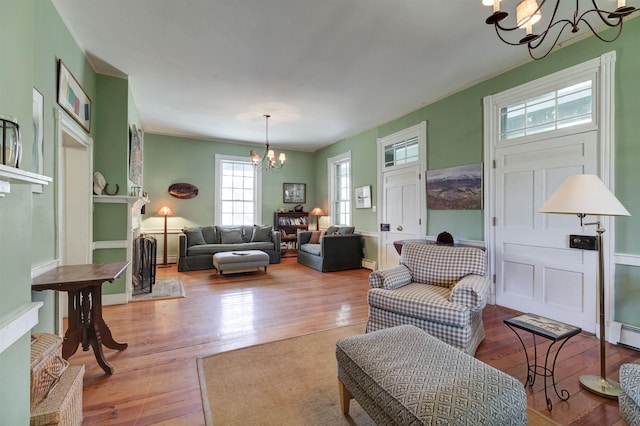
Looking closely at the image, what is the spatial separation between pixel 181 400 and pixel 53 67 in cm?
281

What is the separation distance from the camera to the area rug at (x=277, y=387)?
5.39 ft

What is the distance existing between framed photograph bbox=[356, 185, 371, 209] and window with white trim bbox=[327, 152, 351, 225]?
1.62 feet

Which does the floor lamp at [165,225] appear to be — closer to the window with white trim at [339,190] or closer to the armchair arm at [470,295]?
the window with white trim at [339,190]

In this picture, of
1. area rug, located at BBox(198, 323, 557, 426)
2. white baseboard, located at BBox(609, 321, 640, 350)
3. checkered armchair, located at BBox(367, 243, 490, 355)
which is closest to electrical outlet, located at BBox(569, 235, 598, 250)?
white baseboard, located at BBox(609, 321, 640, 350)

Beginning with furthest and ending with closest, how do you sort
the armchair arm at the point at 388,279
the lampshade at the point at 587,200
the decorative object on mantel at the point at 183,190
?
1. the decorative object on mantel at the point at 183,190
2. the armchair arm at the point at 388,279
3. the lampshade at the point at 587,200

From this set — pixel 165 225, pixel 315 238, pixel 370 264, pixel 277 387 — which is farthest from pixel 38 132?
pixel 315 238

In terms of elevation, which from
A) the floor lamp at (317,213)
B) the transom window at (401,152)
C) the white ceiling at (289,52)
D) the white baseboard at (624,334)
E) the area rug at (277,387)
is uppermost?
the white ceiling at (289,52)

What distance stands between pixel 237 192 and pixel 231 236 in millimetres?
1315

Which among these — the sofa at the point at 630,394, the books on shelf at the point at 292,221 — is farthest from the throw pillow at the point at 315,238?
the sofa at the point at 630,394

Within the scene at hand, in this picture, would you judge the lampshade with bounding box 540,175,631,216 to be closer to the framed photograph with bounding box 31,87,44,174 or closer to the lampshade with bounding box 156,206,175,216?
the framed photograph with bounding box 31,87,44,174

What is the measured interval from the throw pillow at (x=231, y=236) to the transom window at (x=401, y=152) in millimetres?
3501

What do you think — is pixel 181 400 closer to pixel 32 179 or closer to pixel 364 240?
pixel 32 179

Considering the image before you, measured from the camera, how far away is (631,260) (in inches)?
97.4

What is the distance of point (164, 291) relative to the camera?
4160 millimetres
